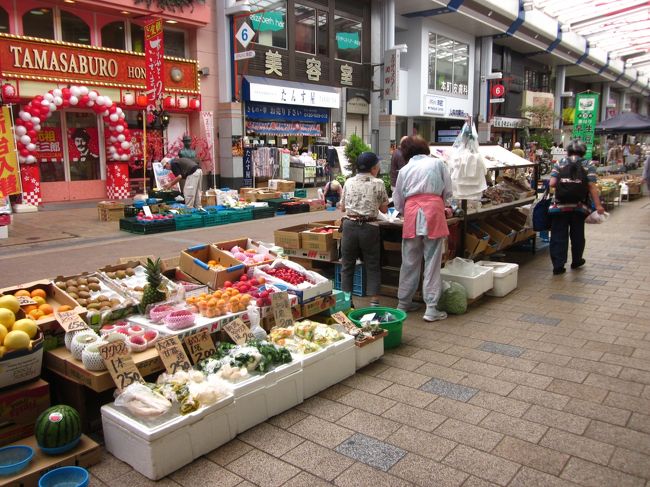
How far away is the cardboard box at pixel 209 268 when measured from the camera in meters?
5.07

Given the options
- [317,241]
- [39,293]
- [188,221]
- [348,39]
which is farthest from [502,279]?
[348,39]

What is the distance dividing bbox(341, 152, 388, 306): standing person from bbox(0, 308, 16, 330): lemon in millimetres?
3359

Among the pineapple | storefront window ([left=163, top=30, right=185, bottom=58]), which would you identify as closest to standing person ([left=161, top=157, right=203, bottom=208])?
storefront window ([left=163, top=30, right=185, bottom=58])

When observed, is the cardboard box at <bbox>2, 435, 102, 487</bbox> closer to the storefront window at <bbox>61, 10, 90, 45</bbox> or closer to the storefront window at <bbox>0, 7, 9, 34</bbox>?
the storefront window at <bbox>0, 7, 9, 34</bbox>

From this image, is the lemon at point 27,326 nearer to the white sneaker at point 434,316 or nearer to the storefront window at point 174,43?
the white sneaker at point 434,316

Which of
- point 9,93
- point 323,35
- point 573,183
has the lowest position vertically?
point 573,183

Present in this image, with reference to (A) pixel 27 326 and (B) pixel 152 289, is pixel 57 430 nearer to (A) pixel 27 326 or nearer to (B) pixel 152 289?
(A) pixel 27 326

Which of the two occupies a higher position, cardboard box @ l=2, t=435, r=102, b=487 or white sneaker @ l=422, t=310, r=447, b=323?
white sneaker @ l=422, t=310, r=447, b=323

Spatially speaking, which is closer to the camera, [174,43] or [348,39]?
[174,43]

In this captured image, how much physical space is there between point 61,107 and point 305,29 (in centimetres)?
1026

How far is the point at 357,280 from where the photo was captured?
673 cm

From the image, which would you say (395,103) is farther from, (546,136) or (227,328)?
(227,328)

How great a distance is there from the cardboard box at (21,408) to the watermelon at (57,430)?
230 mm

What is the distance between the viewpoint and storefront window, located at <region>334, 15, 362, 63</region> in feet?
72.2
